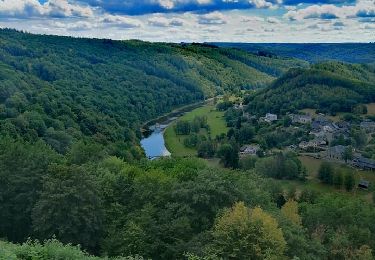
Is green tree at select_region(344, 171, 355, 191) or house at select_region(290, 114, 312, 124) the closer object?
green tree at select_region(344, 171, 355, 191)

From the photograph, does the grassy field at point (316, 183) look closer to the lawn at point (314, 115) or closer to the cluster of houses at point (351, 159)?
the cluster of houses at point (351, 159)

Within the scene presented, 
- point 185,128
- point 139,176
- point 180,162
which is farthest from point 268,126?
point 139,176

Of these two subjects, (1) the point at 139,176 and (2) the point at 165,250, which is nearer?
(2) the point at 165,250

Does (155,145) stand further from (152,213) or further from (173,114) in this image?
(152,213)

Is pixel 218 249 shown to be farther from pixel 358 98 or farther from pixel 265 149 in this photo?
pixel 358 98

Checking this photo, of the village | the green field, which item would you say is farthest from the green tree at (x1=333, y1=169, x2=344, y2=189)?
the green field

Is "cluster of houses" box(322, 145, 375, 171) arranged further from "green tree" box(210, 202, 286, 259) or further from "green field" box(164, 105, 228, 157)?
"green tree" box(210, 202, 286, 259)
